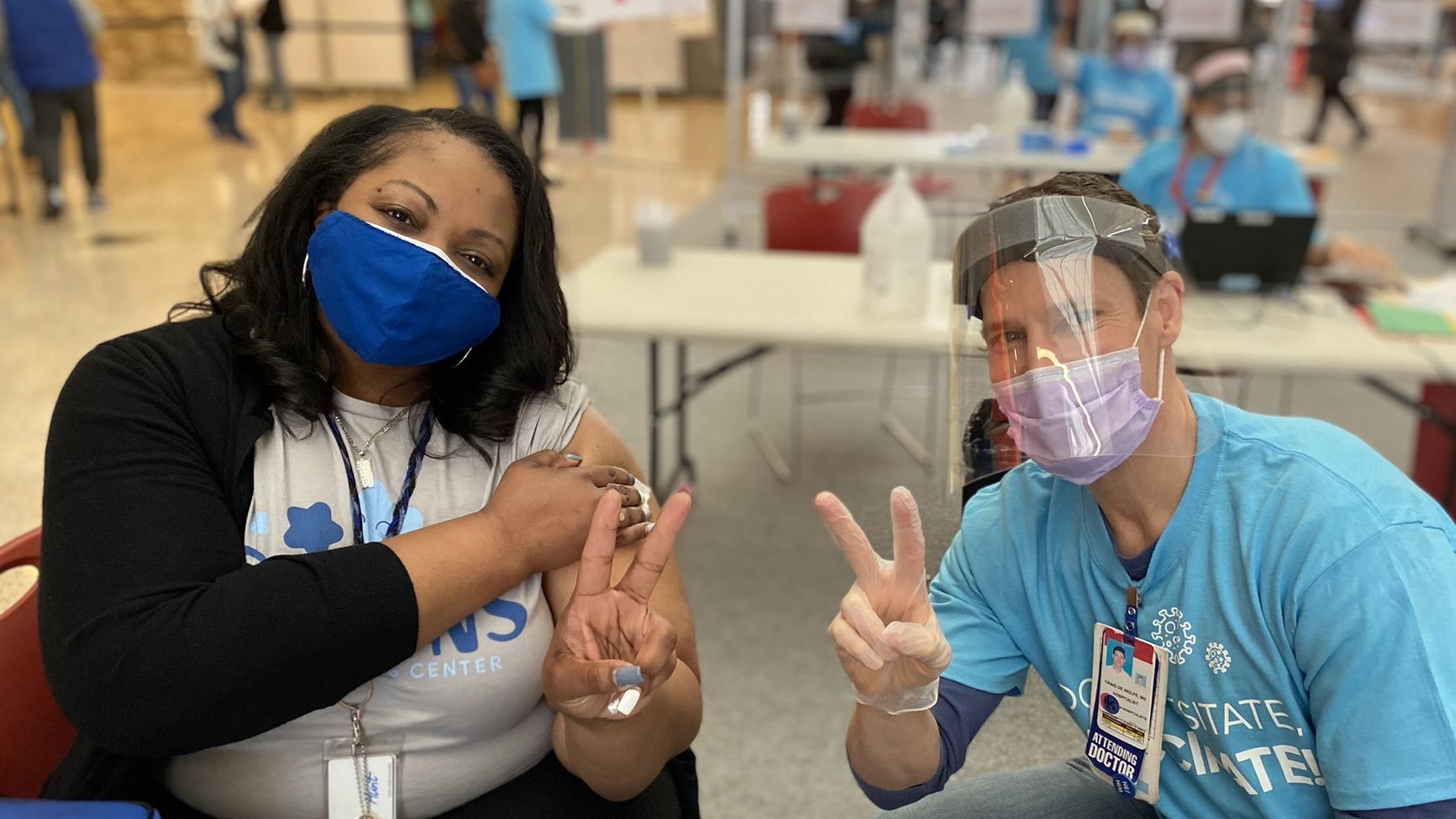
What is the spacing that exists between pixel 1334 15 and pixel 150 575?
29.0 feet

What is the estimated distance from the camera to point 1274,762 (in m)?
1.09

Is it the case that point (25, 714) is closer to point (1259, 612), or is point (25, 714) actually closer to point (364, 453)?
point (364, 453)

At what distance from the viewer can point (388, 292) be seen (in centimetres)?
125

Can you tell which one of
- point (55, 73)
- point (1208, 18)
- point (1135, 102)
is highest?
point (1208, 18)

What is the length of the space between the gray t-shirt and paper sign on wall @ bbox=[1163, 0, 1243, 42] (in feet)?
22.0

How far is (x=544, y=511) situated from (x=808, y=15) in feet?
21.6

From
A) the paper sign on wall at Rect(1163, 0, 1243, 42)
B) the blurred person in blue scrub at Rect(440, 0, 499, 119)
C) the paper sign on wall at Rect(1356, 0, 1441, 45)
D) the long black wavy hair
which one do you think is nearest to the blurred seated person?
the long black wavy hair

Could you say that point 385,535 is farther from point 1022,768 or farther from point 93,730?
point 1022,768

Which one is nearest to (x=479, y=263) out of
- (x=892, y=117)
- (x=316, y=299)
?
(x=316, y=299)

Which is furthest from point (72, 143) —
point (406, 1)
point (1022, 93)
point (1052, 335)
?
point (1052, 335)

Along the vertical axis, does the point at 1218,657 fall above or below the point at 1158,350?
below

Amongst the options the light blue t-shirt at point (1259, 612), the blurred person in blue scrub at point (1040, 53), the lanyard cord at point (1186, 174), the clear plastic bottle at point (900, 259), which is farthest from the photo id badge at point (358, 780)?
the blurred person in blue scrub at point (1040, 53)

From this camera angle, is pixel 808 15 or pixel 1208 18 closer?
pixel 1208 18

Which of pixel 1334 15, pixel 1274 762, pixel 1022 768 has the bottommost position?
pixel 1022 768
